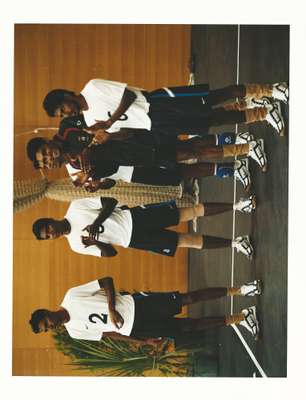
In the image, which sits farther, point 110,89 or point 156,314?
point 156,314

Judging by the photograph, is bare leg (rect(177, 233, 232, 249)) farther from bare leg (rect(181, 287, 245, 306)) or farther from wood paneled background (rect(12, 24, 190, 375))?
bare leg (rect(181, 287, 245, 306))

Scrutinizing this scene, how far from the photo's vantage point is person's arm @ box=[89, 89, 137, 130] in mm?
2973

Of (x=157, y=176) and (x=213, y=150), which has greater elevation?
(x=213, y=150)

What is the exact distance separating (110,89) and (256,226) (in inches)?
38.5

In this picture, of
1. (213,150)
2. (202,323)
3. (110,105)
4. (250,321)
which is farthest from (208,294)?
(110,105)

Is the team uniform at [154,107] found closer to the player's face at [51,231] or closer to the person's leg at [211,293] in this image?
the player's face at [51,231]

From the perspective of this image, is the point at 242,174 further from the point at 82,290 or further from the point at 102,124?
the point at 82,290

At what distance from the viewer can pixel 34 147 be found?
9.80 ft

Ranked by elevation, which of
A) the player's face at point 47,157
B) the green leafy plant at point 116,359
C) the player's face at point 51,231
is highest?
the player's face at point 47,157

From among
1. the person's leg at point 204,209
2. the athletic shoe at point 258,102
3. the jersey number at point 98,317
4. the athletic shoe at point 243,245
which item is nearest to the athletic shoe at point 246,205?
the person's leg at point 204,209

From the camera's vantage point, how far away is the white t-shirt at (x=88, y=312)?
3023mm

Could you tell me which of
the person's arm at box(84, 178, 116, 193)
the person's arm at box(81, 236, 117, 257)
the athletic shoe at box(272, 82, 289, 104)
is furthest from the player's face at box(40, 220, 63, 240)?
the athletic shoe at box(272, 82, 289, 104)
